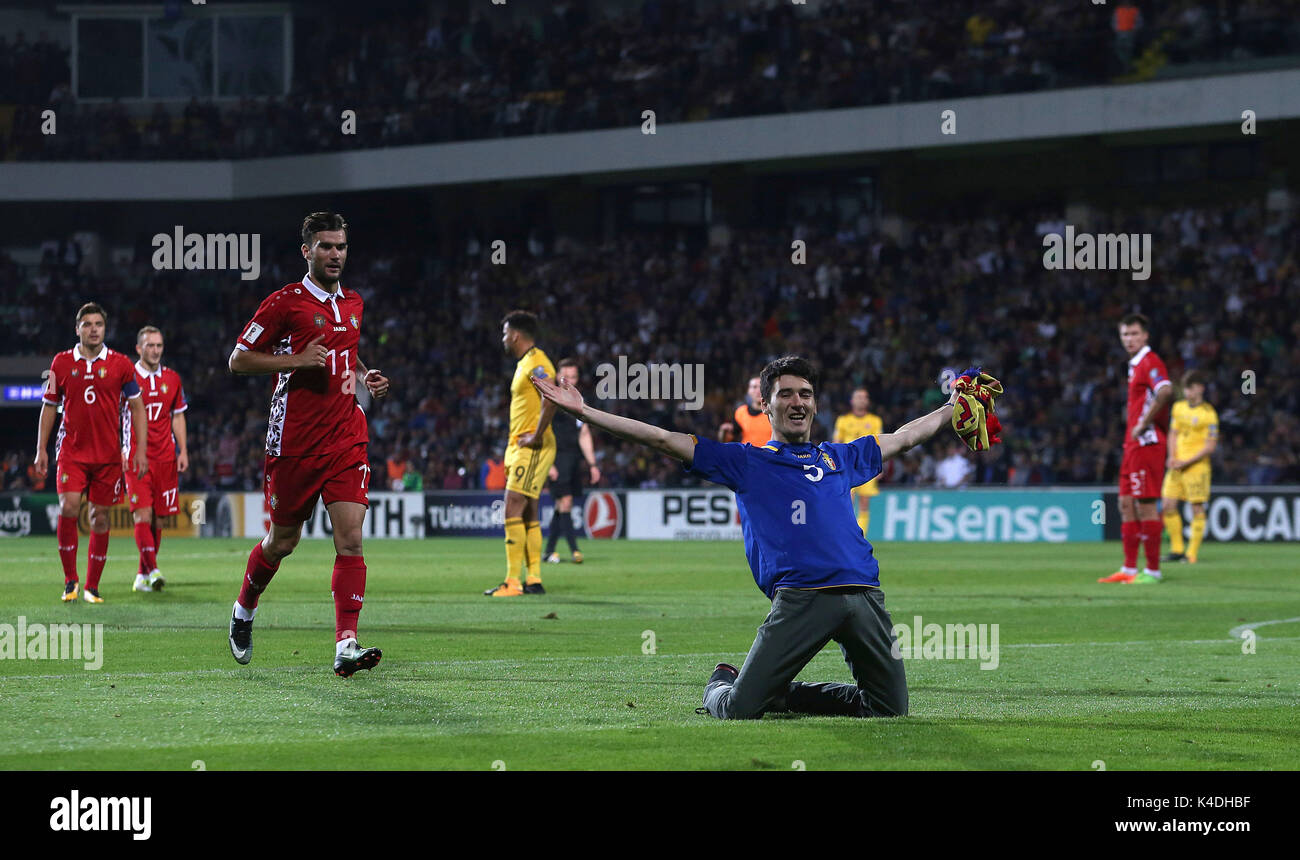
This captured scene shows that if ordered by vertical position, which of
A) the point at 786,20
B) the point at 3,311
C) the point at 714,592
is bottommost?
the point at 714,592

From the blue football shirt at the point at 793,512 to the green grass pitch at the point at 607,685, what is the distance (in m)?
0.66

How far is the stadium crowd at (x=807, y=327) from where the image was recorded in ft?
106

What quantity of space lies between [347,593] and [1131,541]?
38.2ft

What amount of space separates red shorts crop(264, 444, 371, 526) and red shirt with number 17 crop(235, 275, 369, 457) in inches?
1.9

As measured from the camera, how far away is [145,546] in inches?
651

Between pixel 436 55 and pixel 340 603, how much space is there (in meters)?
38.6

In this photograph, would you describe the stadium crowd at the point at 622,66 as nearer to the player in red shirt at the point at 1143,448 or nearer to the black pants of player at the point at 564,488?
the black pants of player at the point at 564,488

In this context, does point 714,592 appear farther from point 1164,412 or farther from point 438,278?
point 438,278

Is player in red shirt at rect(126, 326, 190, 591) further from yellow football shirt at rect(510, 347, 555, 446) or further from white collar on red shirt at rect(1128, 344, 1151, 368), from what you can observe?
white collar on red shirt at rect(1128, 344, 1151, 368)

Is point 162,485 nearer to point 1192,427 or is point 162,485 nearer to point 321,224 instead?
point 321,224

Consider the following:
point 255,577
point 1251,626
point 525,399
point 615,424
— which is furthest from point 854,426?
point 615,424

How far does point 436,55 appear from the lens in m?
45.9

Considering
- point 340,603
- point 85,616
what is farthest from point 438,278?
point 340,603

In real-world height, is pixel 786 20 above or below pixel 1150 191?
above
